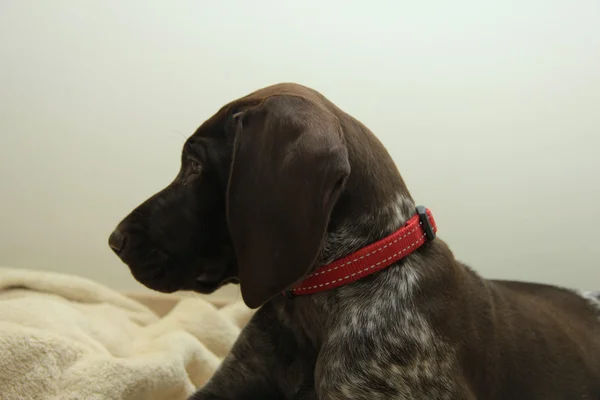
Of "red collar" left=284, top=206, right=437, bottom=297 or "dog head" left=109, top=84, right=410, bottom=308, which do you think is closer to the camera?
"dog head" left=109, top=84, right=410, bottom=308

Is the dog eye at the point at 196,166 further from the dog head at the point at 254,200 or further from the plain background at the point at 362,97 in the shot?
the plain background at the point at 362,97

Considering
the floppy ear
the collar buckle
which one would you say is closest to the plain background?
the collar buckle

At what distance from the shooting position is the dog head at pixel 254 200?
1209mm

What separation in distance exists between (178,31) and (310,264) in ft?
5.90

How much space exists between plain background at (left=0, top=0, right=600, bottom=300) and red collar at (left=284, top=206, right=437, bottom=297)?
1407 millimetres

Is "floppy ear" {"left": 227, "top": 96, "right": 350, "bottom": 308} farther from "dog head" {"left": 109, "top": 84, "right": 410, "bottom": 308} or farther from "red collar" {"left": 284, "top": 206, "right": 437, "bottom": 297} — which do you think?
"red collar" {"left": 284, "top": 206, "right": 437, "bottom": 297}

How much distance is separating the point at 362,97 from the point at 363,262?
149 cm

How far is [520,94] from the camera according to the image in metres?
2.67

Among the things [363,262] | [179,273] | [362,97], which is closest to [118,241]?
[179,273]

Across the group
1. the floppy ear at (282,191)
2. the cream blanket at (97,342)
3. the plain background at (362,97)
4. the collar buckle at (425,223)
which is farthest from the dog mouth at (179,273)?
the plain background at (362,97)

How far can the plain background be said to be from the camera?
2625mm

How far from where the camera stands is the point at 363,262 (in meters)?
1.35

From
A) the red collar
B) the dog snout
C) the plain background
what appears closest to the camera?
the red collar

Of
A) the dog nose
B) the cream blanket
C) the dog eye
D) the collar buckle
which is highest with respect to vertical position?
the dog eye
